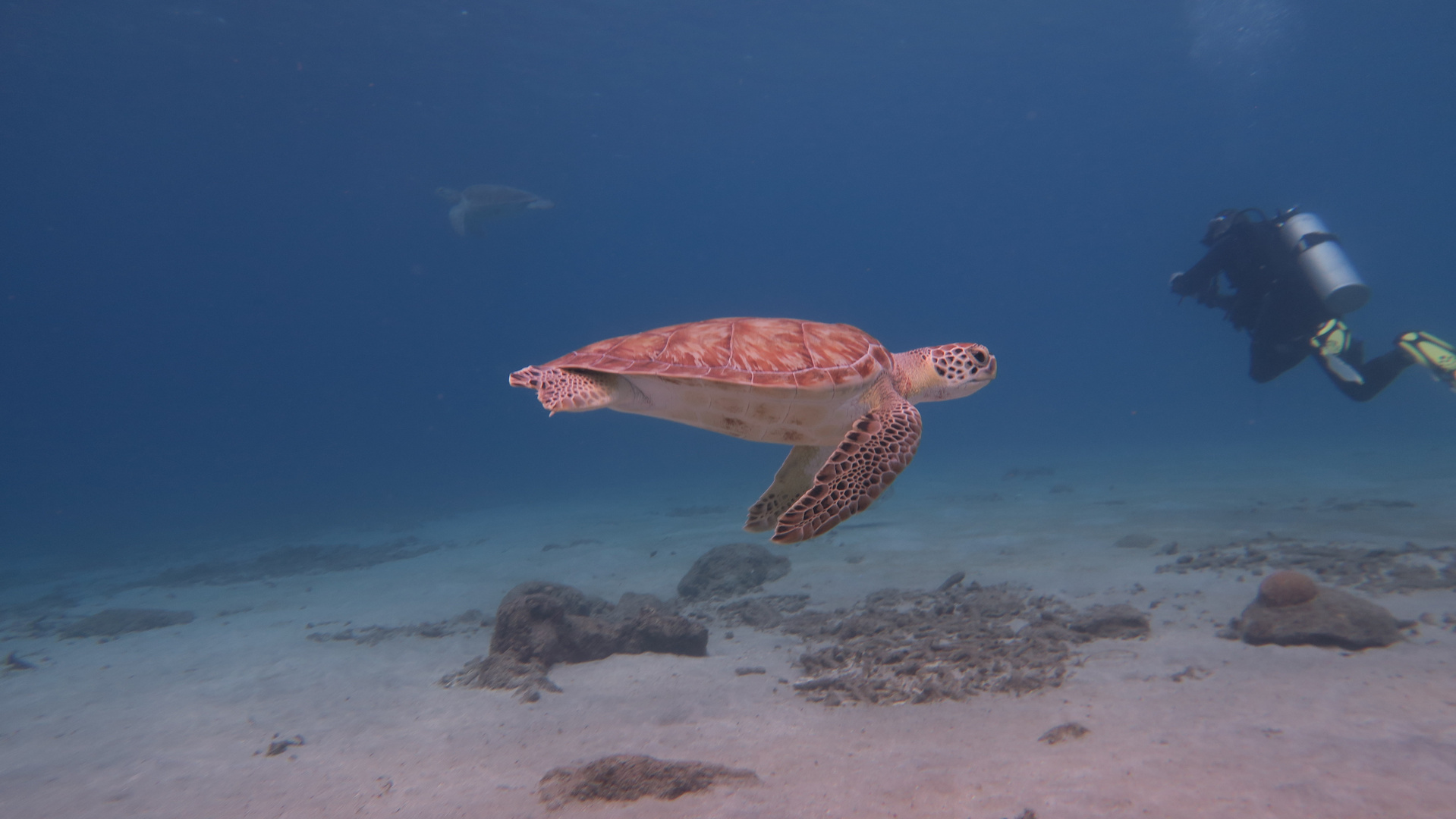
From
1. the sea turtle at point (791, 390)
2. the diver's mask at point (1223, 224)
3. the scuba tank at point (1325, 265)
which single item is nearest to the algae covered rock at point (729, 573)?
the sea turtle at point (791, 390)

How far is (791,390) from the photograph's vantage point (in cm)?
363

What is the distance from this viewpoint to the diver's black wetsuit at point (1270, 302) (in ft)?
30.3

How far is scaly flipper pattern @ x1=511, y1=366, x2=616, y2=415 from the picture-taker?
11.0ft

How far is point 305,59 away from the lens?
27547 mm

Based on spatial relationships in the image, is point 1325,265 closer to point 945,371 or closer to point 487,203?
point 945,371

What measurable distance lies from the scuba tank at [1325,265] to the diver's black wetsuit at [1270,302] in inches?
5.4

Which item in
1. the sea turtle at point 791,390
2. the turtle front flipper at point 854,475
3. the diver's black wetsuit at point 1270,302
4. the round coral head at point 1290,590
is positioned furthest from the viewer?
the diver's black wetsuit at point 1270,302

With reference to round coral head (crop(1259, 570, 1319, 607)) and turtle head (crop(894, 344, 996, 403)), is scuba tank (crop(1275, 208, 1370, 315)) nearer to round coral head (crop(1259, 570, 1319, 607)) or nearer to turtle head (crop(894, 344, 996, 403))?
round coral head (crop(1259, 570, 1319, 607))

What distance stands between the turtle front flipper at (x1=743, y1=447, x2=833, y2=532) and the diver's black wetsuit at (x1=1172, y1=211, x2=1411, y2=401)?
10006 millimetres

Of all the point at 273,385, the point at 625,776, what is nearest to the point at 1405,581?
the point at 625,776

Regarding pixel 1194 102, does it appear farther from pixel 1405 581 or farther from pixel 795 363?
pixel 795 363

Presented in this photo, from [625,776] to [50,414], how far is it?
13215 centimetres

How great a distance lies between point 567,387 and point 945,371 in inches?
116

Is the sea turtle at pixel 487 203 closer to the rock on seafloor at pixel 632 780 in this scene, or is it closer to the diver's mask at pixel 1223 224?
the diver's mask at pixel 1223 224
